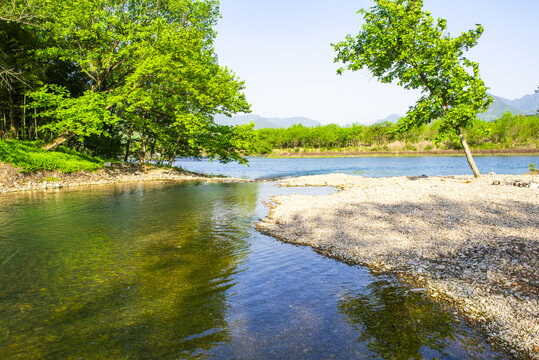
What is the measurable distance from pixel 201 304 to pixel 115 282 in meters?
2.86

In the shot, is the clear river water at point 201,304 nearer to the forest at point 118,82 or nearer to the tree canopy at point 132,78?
the forest at point 118,82

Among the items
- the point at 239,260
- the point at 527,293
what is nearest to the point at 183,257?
the point at 239,260

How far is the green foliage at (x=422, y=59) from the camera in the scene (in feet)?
75.8

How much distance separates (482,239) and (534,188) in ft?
35.8

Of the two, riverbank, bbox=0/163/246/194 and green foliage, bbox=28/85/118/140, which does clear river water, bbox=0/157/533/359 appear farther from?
green foliage, bbox=28/85/118/140

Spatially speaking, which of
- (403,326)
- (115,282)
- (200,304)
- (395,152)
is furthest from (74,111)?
(395,152)

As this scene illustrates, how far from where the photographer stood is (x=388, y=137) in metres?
149

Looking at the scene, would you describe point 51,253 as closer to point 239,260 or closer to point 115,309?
point 115,309

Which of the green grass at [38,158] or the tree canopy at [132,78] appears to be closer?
the green grass at [38,158]

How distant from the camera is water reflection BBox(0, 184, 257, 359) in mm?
5781

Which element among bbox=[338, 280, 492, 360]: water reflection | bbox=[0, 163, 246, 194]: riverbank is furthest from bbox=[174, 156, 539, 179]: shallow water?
bbox=[338, 280, 492, 360]: water reflection

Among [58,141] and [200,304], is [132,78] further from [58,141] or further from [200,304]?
[200,304]

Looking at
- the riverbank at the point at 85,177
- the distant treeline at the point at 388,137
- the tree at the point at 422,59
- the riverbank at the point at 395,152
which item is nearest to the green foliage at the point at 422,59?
the tree at the point at 422,59

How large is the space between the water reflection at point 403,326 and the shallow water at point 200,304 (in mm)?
22
